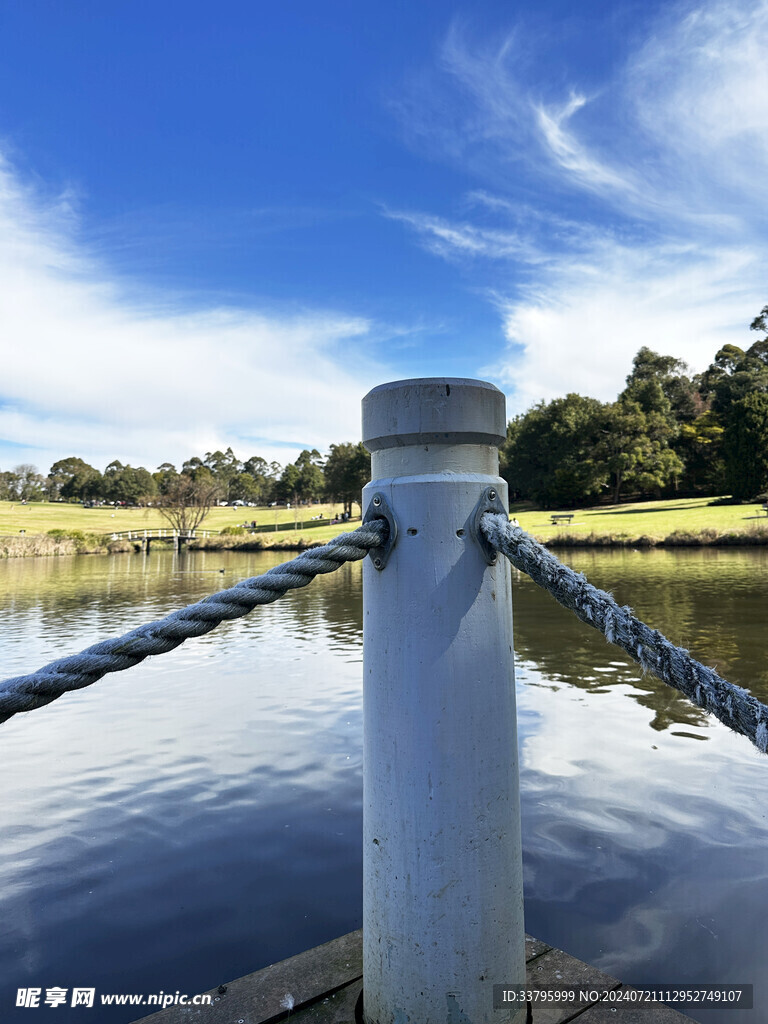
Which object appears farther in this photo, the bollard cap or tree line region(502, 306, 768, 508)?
tree line region(502, 306, 768, 508)

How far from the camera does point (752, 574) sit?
19297mm

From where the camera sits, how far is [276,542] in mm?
48875

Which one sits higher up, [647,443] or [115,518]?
[647,443]

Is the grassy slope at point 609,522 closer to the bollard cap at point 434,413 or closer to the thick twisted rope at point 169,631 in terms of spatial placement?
the bollard cap at point 434,413

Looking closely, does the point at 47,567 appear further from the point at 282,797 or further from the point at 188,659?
the point at 282,797

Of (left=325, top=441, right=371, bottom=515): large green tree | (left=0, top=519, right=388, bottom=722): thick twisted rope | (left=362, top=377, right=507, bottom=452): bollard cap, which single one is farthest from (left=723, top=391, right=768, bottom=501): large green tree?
(left=0, top=519, right=388, bottom=722): thick twisted rope

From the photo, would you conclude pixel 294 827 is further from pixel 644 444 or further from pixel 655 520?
pixel 644 444

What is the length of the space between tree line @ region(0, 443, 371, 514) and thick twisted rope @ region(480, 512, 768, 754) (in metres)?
63.6

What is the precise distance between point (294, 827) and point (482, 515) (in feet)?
13.5

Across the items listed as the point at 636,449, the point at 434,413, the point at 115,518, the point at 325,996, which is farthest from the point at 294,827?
the point at 115,518

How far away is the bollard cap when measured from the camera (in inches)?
65.5

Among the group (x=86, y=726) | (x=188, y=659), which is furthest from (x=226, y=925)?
(x=188, y=659)

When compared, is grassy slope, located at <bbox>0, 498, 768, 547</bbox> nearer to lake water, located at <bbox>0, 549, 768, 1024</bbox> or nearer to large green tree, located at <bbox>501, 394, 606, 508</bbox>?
large green tree, located at <bbox>501, 394, 606, 508</bbox>

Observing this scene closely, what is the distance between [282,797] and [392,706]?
4.28 meters
